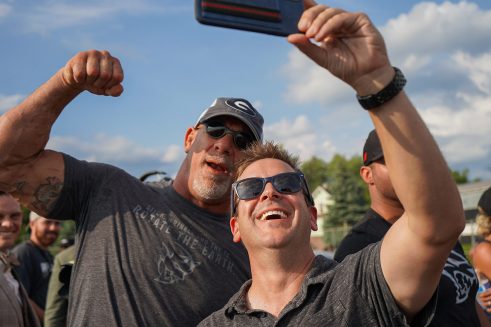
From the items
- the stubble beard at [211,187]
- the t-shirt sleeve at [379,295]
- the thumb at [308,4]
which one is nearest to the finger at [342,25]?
the thumb at [308,4]

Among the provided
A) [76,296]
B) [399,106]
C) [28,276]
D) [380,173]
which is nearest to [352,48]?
[399,106]

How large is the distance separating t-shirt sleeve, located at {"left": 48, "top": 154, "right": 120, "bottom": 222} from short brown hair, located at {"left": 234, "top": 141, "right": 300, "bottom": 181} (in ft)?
2.93

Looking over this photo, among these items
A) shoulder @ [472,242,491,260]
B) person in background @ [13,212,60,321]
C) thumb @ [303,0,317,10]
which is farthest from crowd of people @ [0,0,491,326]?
person in background @ [13,212,60,321]

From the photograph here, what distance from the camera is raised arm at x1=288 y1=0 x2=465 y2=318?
177 cm

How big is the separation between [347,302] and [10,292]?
305cm

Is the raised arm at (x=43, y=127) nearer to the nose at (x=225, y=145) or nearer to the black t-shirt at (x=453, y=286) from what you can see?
the nose at (x=225, y=145)

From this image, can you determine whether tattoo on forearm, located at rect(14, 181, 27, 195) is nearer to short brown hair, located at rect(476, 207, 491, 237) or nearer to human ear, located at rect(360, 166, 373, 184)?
human ear, located at rect(360, 166, 373, 184)

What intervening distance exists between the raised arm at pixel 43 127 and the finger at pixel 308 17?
1228 mm

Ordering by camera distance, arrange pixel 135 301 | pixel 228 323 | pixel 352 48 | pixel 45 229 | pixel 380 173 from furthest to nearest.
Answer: pixel 45 229
pixel 380 173
pixel 135 301
pixel 228 323
pixel 352 48

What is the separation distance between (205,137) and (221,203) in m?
0.47

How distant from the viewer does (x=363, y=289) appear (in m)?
2.13

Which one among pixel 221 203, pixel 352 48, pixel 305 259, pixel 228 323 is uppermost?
pixel 352 48

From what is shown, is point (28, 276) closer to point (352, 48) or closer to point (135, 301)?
point (135, 301)

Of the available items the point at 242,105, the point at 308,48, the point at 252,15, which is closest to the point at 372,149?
the point at 242,105
